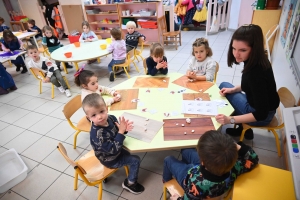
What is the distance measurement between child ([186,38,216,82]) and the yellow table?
1.26 meters

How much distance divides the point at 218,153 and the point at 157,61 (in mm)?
1744

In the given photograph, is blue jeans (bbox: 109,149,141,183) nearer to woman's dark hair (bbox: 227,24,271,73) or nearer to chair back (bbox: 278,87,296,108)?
woman's dark hair (bbox: 227,24,271,73)

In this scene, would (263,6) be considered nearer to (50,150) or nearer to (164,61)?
(164,61)

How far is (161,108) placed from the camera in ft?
5.89

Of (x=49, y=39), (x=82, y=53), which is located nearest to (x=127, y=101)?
(x=82, y=53)

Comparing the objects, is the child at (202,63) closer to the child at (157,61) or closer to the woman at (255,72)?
the child at (157,61)

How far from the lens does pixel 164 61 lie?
2.45m

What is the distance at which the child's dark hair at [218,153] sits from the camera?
988mm

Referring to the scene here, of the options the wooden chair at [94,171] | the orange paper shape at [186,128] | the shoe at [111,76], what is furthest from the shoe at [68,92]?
the orange paper shape at [186,128]

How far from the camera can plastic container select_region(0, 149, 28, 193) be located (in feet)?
6.64

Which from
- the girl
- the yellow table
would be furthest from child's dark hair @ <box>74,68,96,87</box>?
the yellow table

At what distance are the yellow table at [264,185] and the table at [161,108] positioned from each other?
394 mm

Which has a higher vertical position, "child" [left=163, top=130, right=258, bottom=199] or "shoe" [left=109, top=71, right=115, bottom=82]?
"child" [left=163, top=130, right=258, bottom=199]

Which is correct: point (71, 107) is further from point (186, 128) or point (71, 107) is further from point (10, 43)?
point (10, 43)
